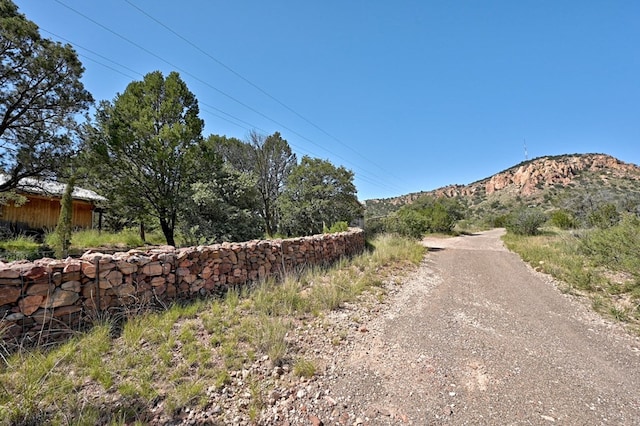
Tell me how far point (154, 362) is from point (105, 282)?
1.66 meters

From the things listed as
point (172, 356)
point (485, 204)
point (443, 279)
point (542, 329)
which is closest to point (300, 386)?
point (172, 356)

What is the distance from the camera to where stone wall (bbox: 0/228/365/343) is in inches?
125

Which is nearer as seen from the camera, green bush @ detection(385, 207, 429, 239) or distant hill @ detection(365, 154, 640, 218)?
green bush @ detection(385, 207, 429, 239)

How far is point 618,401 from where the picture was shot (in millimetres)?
Result: 2607

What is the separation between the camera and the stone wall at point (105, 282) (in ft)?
10.4

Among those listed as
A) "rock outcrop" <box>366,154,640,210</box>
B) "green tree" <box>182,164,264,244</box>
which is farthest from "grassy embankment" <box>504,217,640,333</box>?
"rock outcrop" <box>366,154,640,210</box>

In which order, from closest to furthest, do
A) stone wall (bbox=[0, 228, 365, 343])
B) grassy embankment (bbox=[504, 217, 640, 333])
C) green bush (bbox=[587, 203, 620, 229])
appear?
stone wall (bbox=[0, 228, 365, 343]) < grassy embankment (bbox=[504, 217, 640, 333]) < green bush (bbox=[587, 203, 620, 229])

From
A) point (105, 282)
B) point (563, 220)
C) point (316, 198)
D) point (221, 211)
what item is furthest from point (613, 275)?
point (563, 220)

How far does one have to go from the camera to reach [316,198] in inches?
708

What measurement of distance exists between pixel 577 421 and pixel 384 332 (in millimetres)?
2282

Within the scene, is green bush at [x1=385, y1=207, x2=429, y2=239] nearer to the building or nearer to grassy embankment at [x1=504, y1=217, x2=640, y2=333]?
grassy embankment at [x1=504, y1=217, x2=640, y2=333]

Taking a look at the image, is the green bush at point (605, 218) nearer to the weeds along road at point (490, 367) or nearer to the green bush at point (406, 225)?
the weeds along road at point (490, 367)

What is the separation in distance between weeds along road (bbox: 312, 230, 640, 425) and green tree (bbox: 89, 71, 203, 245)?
10.3m

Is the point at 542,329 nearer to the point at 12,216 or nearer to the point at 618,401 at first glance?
the point at 618,401
